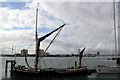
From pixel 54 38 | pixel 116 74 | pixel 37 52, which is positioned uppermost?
pixel 54 38

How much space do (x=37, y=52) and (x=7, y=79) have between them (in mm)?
9514

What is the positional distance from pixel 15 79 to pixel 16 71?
7.18 ft

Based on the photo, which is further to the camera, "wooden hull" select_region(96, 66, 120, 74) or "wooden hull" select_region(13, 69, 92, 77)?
"wooden hull" select_region(96, 66, 120, 74)

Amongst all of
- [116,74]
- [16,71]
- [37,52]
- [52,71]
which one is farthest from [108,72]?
[16,71]

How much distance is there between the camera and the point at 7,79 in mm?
41562

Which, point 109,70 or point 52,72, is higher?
point 52,72

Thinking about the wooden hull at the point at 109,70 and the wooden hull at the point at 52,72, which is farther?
the wooden hull at the point at 109,70

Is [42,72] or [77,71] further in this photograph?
[77,71]

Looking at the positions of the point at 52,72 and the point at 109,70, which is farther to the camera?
the point at 109,70

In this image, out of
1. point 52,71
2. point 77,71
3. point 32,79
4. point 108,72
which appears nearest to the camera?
point 32,79

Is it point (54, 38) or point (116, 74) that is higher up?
point (54, 38)

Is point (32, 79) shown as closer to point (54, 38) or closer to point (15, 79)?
point (15, 79)

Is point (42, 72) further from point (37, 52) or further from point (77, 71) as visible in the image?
point (77, 71)

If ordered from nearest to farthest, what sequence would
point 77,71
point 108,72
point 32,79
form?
point 32,79, point 77,71, point 108,72
